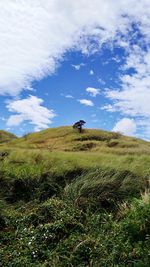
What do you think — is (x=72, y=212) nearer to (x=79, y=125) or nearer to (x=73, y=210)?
(x=73, y=210)

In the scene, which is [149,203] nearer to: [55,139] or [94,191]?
[94,191]

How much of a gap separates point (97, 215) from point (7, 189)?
2911mm

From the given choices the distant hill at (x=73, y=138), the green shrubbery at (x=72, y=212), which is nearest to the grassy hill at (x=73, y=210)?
the green shrubbery at (x=72, y=212)

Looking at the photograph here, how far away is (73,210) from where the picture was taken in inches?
423

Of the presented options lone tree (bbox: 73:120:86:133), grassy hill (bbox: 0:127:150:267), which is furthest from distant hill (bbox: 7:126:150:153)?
grassy hill (bbox: 0:127:150:267)

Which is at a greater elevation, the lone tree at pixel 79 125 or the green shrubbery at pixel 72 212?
the lone tree at pixel 79 125

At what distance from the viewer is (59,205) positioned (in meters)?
11.0

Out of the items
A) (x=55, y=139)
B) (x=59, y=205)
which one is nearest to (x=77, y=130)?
(x=55, y=139)

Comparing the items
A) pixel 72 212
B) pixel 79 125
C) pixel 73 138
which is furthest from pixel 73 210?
pixel 79 125

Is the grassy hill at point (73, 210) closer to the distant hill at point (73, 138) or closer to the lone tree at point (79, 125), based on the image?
the distant hill at point (73, 138)

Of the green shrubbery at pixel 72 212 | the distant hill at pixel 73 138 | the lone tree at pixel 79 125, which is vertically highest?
the lone tree at pixel 79 125

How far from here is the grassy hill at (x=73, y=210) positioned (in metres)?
8.46

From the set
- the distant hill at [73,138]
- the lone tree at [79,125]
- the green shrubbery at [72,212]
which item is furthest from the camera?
the lone tree at [79,125]

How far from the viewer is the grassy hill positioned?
846 centimetres
